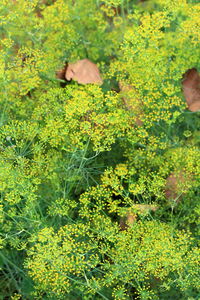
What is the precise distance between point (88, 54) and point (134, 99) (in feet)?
2.72

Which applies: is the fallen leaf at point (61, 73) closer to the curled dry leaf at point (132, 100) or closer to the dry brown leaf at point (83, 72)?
the dry brown leaf at point (83, 72)

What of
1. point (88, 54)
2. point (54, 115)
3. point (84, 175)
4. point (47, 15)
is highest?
point (47, 15)

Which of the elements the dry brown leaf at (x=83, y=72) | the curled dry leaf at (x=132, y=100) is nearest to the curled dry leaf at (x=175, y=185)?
the curled dry leaf at (x=132, y=100)

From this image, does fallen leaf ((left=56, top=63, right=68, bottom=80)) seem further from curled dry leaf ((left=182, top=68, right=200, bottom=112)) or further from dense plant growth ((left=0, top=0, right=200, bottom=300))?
curled dry leaf ((left=182, top=68, right=200, bottom=112))

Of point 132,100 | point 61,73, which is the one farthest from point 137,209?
point 61,73

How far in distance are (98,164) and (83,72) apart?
0.76 metres

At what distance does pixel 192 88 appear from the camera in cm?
332

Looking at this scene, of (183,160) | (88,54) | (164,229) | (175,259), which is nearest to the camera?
(175,259)

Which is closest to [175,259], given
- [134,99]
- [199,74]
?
[134,99]

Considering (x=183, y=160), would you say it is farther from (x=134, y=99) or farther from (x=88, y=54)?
(x=88, y=54)

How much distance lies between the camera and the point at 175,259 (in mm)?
2436

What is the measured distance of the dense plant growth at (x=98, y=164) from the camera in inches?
102

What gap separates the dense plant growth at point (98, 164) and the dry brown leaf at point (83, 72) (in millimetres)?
66

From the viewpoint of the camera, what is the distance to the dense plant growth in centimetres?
258
